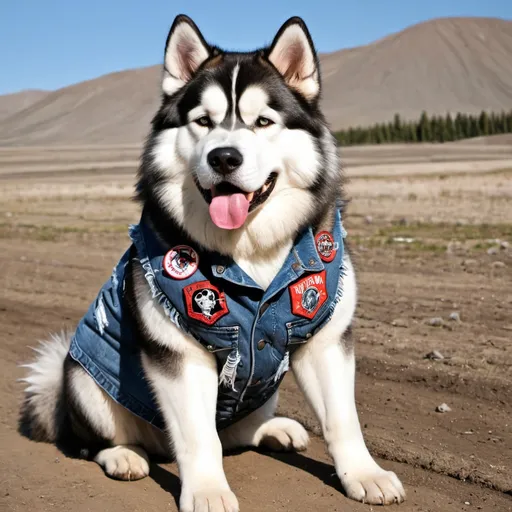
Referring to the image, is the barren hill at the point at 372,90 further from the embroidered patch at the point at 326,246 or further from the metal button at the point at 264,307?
the metal button at the point at 264,307

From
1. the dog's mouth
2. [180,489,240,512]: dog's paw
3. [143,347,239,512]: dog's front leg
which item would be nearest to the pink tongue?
the dog's mouth

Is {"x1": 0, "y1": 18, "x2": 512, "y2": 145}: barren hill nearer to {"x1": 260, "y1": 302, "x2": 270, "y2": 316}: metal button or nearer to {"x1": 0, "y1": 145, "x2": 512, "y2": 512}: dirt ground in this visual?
{"x1": 0, "y1": 145, "x2": 512, "y2": 512}: dirt ground

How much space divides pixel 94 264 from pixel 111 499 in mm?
6672

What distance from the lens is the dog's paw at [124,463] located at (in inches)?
160

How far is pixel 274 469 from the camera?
4223 millimetres

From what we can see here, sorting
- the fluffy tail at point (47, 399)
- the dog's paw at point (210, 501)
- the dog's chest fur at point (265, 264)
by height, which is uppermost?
the dog's chest fur at point (265, 264)

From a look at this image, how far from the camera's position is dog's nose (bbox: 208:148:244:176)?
3555 millimetres

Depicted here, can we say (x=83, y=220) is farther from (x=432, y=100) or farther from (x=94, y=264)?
(x=432, y=100)

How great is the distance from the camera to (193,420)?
3.62 m

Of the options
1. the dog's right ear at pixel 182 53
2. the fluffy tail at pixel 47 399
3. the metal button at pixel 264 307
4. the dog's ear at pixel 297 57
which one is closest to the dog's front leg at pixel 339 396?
the metal button at pixel 264 307

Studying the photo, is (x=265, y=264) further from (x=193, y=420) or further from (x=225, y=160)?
(x=193, y=420)

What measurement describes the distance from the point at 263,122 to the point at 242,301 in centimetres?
88

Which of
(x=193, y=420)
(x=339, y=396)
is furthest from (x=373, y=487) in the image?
(x=193, y=420)

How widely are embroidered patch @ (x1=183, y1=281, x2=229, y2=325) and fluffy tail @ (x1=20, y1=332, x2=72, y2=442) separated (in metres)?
1.34
